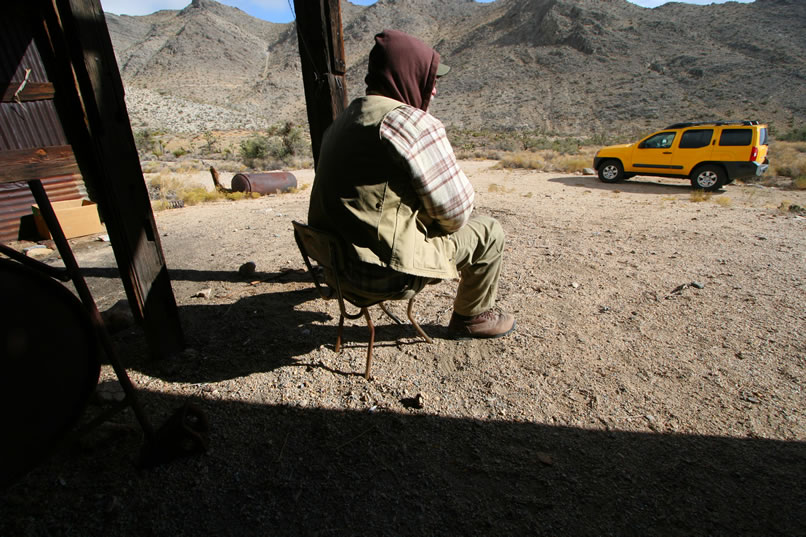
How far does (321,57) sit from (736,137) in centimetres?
1074

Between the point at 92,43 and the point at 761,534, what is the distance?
132 inches

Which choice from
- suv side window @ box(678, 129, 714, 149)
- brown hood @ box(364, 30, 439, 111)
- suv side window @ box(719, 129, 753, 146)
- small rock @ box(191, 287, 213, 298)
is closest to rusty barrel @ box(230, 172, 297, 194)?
small rock @ box(191, 287, 213, 298)

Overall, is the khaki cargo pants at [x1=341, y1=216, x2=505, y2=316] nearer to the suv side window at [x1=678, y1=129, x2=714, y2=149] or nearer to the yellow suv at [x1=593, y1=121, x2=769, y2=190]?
the yellow suv at [x1=593, y1=121, x2=769, y2=190]

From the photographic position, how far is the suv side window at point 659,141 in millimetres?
10289

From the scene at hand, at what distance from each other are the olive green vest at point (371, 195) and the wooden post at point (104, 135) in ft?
3.47

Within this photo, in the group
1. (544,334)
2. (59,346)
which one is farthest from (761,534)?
(59,346)

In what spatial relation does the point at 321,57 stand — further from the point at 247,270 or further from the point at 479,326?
the point at 479,326

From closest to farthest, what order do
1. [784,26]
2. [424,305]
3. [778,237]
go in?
[424,305], [778,237], [784,26]

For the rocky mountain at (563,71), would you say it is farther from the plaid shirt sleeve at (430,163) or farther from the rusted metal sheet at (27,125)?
the plaid shirt sleeve at (430,163)

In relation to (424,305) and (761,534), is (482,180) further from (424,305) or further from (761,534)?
(761,534)

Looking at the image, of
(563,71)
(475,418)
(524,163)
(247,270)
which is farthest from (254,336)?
(563,71)

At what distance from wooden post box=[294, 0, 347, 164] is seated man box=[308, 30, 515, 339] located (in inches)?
43.0

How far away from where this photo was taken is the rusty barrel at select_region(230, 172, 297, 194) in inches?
338

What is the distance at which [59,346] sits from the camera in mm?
1337
